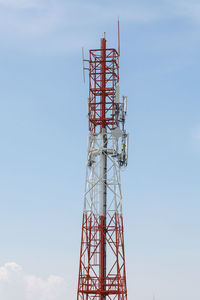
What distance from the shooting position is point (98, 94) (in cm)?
9200

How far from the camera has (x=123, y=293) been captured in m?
85.0

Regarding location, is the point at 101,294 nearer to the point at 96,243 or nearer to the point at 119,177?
the point at 96,243

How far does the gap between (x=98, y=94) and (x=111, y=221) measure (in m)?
19.1

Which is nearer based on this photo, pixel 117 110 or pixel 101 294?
pixel 101 294

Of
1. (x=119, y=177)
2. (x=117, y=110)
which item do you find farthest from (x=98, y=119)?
(x=119, y=177)

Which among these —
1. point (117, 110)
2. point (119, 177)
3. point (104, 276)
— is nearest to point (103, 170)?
point (119, 177)

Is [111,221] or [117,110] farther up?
[117,110]

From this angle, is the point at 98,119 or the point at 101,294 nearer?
the point at 101,294

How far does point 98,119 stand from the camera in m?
91.2

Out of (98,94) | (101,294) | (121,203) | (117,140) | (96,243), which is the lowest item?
(101,294)

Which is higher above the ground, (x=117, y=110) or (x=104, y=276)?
(x=117, y=110)

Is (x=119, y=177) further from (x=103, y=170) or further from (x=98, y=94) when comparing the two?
(x=98, y=94)

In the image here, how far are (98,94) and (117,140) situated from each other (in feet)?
25.0

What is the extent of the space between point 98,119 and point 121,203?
12996 millimetres
